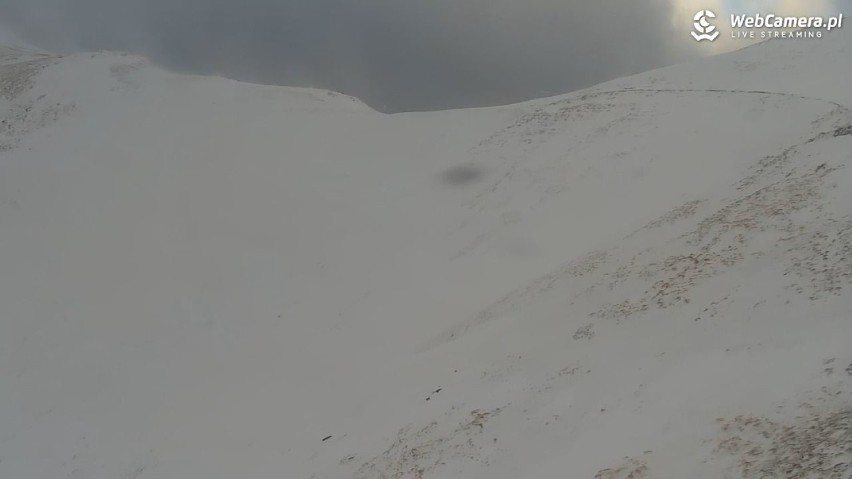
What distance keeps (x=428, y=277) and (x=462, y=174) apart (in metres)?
8.51

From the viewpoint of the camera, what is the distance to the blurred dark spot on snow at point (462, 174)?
31172 mm

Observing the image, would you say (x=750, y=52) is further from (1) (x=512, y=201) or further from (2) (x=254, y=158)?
(2) (x=254, y=158)

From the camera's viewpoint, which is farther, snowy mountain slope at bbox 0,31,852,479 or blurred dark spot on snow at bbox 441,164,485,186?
blurred dark spot on snow at bbox 441,164,485,186

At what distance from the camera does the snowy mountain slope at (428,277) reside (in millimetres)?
11328

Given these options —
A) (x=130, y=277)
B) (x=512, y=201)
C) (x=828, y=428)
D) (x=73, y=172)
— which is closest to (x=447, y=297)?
(x=512, y=201)

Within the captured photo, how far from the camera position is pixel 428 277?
24.6 meters

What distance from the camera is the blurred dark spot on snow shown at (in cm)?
3117

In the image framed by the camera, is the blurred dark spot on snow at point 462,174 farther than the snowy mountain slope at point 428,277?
Yes

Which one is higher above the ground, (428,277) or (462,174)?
(462,174)

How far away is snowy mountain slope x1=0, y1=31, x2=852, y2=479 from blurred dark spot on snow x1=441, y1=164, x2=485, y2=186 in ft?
0.70

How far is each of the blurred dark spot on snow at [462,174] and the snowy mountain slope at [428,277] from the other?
213 millimetres

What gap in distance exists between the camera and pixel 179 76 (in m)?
43.4

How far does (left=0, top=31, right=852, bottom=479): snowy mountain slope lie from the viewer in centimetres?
1133

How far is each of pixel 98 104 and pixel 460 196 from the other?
22.5 metres
